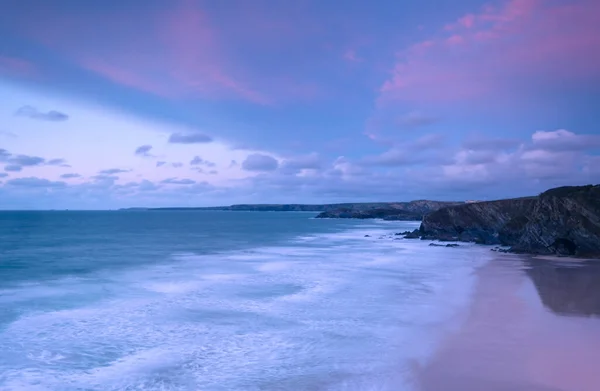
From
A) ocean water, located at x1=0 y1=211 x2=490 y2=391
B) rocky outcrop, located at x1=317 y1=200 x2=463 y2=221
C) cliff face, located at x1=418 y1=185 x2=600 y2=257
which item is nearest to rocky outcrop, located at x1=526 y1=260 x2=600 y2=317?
ocean water, located at x1=0 y1=211 x2=490 y2=391

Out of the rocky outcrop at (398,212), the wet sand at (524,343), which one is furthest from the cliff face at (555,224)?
the rocky outcrop at (398,212)

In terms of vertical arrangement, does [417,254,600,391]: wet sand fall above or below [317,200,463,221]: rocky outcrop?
below

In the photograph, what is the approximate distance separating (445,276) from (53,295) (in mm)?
22810

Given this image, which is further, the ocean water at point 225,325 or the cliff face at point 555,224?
the cliff face at point 555,224

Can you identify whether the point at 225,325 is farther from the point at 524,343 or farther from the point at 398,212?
the point at 398,212

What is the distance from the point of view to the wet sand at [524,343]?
10578mm

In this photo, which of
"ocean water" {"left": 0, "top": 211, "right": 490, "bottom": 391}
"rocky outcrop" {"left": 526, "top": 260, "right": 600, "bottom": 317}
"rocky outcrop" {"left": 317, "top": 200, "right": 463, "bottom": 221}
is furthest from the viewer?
"rocky outcrop" {"left": 317, "top": 200, "right": 463, "bottom": 221}

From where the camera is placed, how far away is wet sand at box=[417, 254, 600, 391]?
1058cm

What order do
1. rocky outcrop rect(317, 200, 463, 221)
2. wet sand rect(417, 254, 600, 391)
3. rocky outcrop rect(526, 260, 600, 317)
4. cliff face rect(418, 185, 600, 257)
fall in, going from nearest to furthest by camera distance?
wet sand rect(417, 254, 600, 391) → rocky outcrop rect(526, 260, 600, 317) → cliff face rect(418, 185, 600, 257) → rocky outcrop rect(317, 200, 463, 221)

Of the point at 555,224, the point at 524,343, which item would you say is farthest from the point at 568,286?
the point at 555,224

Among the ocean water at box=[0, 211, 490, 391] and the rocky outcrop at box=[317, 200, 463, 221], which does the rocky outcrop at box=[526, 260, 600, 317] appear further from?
the rocky outcrop at box=[317, 200, 463, 221]

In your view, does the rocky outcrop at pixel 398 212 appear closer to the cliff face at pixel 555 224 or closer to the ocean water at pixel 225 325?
the cliff face at pixel 555 224

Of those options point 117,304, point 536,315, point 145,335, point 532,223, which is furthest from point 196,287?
point 532,223

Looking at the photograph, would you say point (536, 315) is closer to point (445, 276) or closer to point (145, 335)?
point (445, 276)
